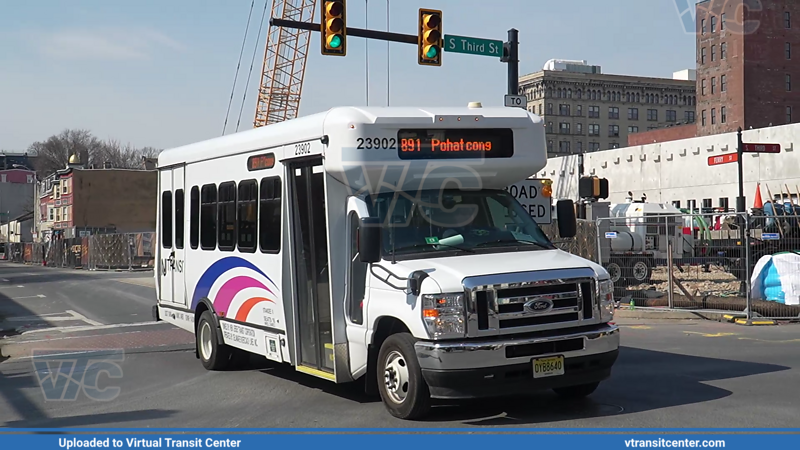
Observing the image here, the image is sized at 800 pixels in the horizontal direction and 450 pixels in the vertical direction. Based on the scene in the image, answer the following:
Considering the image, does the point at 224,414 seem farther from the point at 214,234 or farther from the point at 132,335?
the point at 132,335

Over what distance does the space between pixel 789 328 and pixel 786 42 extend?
7697cm

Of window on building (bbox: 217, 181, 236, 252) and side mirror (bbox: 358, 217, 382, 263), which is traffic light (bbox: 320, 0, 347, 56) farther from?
side mirror (bbox: 358, 217, 382, 263)

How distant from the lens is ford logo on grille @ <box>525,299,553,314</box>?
26.0ft

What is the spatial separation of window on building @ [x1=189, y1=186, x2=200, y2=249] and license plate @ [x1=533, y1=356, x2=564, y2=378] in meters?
6.07

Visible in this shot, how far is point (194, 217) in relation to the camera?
12.6m

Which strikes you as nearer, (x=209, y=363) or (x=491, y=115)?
(x=491, y=115)

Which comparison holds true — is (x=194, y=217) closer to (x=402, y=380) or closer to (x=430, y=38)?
(x=402, y=380)

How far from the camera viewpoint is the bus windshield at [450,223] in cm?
870

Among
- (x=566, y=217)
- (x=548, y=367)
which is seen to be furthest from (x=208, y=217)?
(x=548, y=367)

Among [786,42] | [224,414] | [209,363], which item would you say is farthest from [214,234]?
[786,42]

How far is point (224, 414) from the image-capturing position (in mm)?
9016

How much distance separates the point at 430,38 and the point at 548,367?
12820mm

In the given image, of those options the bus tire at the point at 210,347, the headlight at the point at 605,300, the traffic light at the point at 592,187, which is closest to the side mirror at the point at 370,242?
the headlight at the point at 605,300

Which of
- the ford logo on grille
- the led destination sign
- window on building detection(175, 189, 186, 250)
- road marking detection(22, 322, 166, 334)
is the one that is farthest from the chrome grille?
road marking detection(22, 322, 166, 334)
